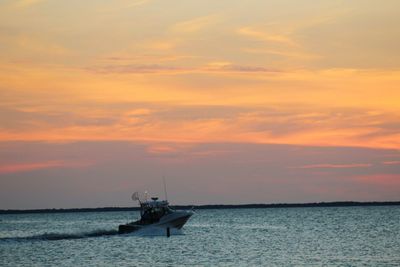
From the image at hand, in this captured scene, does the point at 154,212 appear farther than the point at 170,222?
No

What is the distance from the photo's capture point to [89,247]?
311 ft

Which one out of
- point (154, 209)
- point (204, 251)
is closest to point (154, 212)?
point (154, 209)

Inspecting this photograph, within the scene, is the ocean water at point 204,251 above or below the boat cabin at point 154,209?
below

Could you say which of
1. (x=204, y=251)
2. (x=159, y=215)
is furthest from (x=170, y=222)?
(x=204, y=251)

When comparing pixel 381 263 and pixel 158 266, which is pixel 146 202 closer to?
pixel 158 266

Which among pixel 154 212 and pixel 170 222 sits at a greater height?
pixel 154 212

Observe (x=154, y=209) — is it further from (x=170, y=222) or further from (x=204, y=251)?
(x=204, y=251)

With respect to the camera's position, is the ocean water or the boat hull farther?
the boat hull

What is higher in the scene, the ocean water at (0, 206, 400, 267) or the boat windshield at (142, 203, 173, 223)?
the boat windshield at (142, 203, 173, 223)

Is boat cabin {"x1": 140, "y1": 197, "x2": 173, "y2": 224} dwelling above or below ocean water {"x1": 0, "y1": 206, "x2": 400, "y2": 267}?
above

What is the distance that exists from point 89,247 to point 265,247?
760 inches

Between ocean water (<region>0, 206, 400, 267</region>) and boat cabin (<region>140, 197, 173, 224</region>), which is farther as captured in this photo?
boat cabin (<region>140, 197, 173, 224</region>)

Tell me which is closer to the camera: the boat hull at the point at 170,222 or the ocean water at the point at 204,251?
the ocean water at the point at 204,251

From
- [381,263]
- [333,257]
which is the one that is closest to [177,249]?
[333,257]
